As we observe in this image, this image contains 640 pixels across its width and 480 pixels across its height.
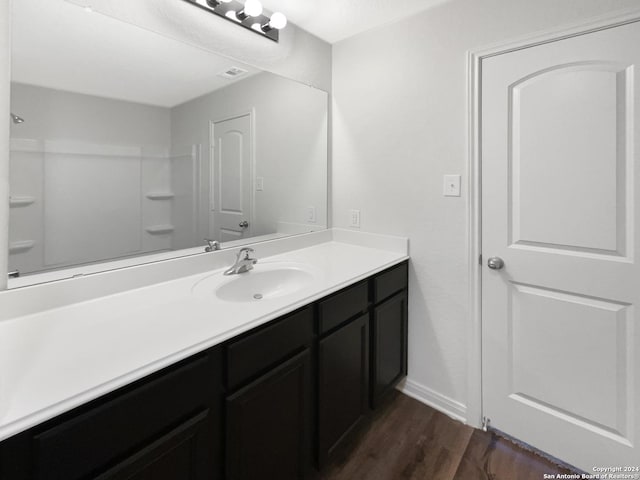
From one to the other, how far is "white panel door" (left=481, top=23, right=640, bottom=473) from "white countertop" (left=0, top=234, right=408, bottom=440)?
0.78 metres

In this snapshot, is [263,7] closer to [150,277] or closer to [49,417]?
[150,277]

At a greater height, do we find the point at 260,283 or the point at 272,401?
the point at 260,283

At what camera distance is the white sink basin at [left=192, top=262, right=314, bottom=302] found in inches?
55.6

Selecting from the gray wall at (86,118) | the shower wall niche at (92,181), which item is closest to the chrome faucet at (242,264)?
the shower wall niche at (92,181)

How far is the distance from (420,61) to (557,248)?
1.15 meters

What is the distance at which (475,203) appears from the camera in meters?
1.62

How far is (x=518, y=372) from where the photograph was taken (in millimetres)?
1582

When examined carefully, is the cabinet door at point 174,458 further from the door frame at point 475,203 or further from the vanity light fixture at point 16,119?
the door frame at point 475,203

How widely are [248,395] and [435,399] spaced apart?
1279 mm

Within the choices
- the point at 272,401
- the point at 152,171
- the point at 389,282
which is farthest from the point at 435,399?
the point at 152,171

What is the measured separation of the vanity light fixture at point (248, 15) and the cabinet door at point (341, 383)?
4.90ft

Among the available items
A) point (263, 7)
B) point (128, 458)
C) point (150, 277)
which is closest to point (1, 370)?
point (128, 458)

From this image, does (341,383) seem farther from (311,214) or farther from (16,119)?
(16,119)

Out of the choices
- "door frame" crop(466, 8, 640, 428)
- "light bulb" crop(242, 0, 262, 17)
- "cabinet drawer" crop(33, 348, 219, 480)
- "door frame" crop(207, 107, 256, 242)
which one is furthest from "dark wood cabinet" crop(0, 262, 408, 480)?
"light bulb" crop(242, 0, 262, 17)
